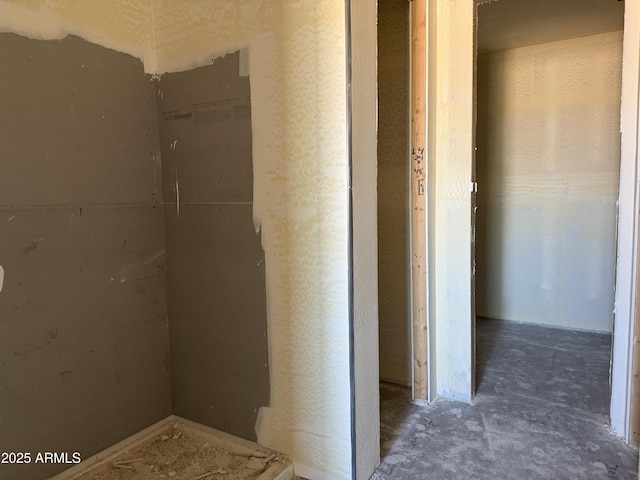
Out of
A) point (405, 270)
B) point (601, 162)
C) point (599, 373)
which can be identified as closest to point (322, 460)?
point (405, 270)

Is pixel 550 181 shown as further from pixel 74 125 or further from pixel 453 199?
pixel 74 125

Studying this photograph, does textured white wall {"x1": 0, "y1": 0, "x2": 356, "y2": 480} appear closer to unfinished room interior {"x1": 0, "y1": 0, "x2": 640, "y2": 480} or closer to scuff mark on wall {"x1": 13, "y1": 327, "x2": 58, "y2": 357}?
unfinished room interior {"x1": 0, "y1": 0, "x2": 640, "y2": 480}

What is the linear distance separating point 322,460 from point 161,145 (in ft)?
5.89

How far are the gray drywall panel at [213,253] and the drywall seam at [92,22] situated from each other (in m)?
0.23

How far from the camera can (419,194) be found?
106 inches

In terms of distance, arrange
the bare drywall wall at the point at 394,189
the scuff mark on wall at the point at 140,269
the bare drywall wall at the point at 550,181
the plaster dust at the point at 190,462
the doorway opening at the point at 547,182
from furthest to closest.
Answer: the bare drywall wall at the point at 550,181
the doorway opening at the point at 547,182
the bare drywall wall at the point at 394,189
the scuff mark on wall at the point at 140,269
the plaster dust at the point at 190,462

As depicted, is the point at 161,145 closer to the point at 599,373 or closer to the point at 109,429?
the point at 109,429

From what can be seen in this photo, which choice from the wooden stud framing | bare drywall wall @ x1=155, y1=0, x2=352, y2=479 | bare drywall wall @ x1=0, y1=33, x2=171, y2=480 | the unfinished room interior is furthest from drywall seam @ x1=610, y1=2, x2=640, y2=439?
bare drywall wall @ x1=0, y1=33, x2=171, y2=480

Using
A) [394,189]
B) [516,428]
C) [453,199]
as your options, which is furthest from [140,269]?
[516,428]

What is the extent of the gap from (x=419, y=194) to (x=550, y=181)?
7.34ft

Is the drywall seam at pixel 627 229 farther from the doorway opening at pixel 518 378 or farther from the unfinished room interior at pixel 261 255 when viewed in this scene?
the doorway opening at pixel 518 378

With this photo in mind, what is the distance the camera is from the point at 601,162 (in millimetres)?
3980

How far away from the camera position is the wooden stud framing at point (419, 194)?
8.57ft

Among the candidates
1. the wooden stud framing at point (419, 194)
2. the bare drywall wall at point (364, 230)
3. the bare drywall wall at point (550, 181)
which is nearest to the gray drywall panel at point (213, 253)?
the bare drywall wall at point (364, 230)
